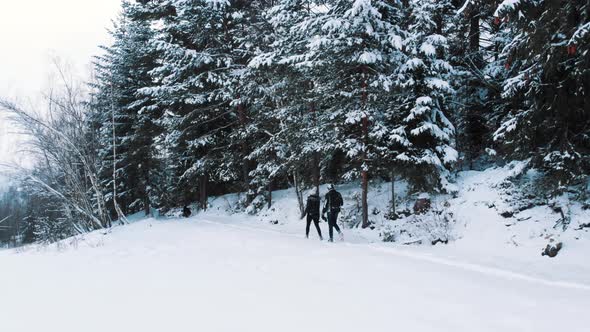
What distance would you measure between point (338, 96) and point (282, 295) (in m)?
9.91

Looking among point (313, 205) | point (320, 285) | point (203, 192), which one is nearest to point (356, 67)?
point (313, 205)

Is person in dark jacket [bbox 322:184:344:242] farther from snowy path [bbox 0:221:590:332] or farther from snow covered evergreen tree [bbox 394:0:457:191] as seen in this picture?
snow covered evergreen tree [bbox 394:0:457:191]

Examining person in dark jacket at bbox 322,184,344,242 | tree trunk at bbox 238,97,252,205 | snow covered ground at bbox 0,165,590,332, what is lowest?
snow covered ground at bbox 0,165,590,332

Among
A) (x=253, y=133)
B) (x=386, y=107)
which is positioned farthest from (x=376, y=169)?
(x=253, y=133)

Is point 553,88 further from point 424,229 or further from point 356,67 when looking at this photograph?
point 356,67

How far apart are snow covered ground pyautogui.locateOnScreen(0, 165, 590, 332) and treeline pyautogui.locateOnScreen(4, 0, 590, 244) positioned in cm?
216

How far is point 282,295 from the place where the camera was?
579cm

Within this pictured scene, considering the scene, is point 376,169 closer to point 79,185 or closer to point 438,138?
point 438,138

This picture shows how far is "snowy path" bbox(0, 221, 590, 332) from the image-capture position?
15.5ft

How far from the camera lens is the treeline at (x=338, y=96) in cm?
913

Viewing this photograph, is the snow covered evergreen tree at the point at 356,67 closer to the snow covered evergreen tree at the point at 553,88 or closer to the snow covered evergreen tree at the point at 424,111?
the snow covered evergreen tree at the point at 424,111

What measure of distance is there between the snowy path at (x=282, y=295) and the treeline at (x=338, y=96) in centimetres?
452

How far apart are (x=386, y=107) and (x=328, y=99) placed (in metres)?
2.33

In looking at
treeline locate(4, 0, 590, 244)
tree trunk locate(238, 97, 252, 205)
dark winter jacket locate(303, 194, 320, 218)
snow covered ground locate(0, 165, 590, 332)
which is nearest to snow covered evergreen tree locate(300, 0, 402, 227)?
treeline locate(4, 0, 590, 244)
